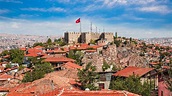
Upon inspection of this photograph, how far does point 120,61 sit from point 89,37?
1019 inches

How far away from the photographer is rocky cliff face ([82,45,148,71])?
2088 inches

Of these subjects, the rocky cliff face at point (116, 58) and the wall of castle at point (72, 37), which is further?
the wall of castle at point (72, 37)

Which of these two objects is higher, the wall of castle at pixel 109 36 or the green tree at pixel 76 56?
the wall of castle at pixel 109 36

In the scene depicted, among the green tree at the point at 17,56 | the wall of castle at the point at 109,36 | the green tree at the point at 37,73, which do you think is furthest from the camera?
the wall of castle at the point at 109,36

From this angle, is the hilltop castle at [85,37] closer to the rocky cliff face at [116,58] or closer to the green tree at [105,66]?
the rocky cliff face at [116,58]

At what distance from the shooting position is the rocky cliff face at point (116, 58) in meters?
53.0

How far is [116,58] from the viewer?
2392 inches

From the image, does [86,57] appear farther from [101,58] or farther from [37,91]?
[37,91]

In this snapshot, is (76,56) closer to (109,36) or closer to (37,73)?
(37,73)

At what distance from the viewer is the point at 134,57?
56.5 metres

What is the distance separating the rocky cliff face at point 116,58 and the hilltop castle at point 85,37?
1648cm

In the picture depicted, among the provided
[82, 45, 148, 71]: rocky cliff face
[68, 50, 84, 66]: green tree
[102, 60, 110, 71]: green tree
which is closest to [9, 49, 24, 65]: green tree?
[68, 50, 84, 66]: green tree

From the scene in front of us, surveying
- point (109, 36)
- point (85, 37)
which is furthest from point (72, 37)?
point (109, 36)

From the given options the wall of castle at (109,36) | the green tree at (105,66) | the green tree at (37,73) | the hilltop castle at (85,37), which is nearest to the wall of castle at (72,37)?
the hilltop castle at (85,37)
